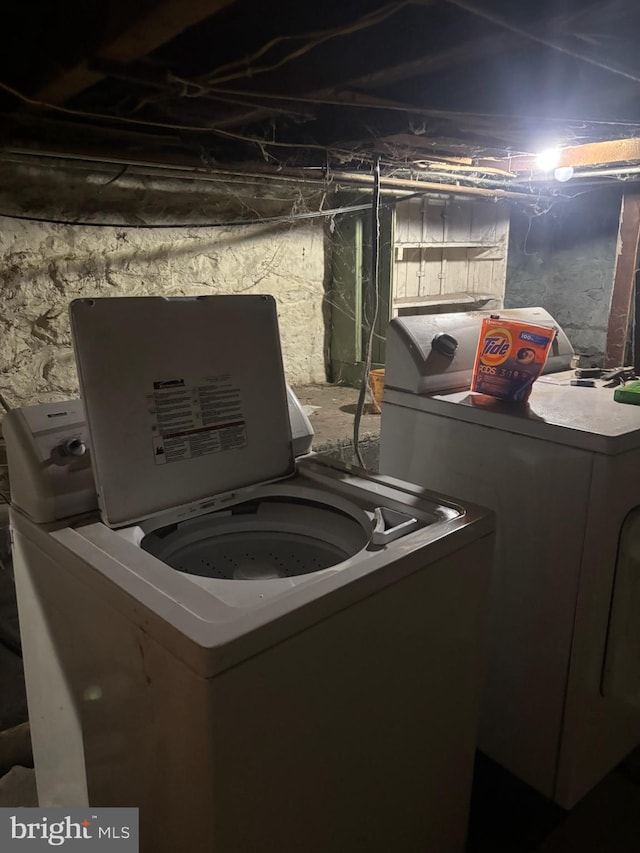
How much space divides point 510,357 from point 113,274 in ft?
6.47

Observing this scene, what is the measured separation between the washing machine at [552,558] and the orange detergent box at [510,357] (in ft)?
0.15

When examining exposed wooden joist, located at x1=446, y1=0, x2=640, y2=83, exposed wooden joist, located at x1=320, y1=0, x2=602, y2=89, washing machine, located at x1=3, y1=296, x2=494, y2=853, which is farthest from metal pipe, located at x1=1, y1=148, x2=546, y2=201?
exposed wooden joist, located at x1=446, y1=0, x2=640, y2=83

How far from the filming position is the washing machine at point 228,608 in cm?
88

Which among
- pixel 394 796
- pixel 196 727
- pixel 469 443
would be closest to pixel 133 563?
pixel 196 727

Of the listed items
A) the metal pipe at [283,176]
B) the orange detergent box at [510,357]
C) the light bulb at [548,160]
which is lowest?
the orange detergent box at [510,357]

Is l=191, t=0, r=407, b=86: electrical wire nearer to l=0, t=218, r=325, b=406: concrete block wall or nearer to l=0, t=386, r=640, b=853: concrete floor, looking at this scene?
l=0, t=218, r=325, b=406: concrete block wall

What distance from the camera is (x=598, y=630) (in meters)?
1.45

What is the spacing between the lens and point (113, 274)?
284cm

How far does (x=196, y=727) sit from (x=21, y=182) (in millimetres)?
2409

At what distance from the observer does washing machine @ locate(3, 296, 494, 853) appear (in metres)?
0.88

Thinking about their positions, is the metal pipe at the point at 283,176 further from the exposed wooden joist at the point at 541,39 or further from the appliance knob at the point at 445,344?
the exposed wooden joist at the point at 541,39

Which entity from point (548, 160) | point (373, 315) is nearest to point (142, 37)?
point (373, 315)

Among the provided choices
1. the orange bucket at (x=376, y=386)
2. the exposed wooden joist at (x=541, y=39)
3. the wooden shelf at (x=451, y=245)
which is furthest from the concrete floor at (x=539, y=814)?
the wooden shelf at (x=451, y=245)

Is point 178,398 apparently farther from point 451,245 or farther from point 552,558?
point 451,245
